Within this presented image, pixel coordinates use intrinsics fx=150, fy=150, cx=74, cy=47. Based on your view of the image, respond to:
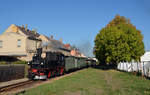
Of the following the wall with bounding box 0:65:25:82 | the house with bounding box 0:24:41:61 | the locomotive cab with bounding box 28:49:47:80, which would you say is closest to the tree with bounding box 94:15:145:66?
the locomotive cab with bounding box 28:49:47:80

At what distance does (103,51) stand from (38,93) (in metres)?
24.6

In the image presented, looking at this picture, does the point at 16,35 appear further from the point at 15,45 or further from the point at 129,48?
the point at 129,48

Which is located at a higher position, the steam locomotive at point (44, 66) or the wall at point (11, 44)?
the wall at point (11, 44)

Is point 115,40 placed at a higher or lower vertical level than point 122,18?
lower

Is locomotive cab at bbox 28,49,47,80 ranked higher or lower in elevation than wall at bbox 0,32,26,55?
lower

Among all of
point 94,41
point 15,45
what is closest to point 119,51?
point 94,41

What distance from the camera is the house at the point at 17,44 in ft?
124

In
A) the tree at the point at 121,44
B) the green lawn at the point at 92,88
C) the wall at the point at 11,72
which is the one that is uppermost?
the tree at the point at 121,44

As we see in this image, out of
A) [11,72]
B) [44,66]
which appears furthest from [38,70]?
[11,72]

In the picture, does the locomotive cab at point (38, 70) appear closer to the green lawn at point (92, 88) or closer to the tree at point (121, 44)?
the green lawn at point (92, 88)

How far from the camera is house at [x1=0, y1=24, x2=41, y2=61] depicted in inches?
1485

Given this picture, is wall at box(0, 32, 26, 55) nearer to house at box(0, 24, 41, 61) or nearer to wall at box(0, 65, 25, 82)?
house at box(0, 24, 41, 61)

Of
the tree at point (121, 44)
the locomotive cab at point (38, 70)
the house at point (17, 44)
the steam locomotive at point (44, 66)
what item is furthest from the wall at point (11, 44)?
the locomotive cab at point (38, 70)

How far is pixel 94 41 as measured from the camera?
3634cm
